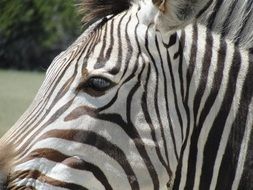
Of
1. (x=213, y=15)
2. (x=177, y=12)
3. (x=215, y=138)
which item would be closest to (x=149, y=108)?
(x=215, y=138)

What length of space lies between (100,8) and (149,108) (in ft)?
2.07

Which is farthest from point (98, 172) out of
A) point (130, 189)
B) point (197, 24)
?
point (197, 24)

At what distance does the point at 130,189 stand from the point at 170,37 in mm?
738

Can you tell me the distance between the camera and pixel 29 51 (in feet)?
199

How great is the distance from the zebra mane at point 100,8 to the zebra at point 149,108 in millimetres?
80

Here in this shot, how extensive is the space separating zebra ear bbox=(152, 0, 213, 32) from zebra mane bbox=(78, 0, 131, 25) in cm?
27

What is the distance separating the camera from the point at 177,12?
3.08 m

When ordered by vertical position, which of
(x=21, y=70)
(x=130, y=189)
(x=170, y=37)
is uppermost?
(x=170, y=37)

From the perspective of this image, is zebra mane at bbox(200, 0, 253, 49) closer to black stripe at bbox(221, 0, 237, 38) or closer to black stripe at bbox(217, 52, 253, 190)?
black stripe at bbox(221, 0, 237, 38)

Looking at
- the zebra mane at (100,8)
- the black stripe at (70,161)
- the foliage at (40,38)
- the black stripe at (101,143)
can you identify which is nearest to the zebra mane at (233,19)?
the zebra mane at (100,8)

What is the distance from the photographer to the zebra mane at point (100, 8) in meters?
3.36

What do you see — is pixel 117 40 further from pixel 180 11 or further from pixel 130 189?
pixel 130 189

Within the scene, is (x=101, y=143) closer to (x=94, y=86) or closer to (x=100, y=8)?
(x=94, y=86)

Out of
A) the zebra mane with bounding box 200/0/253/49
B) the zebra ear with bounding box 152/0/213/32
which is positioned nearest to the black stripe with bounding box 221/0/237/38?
the zebra mane with bounding box 200/0/253/49
